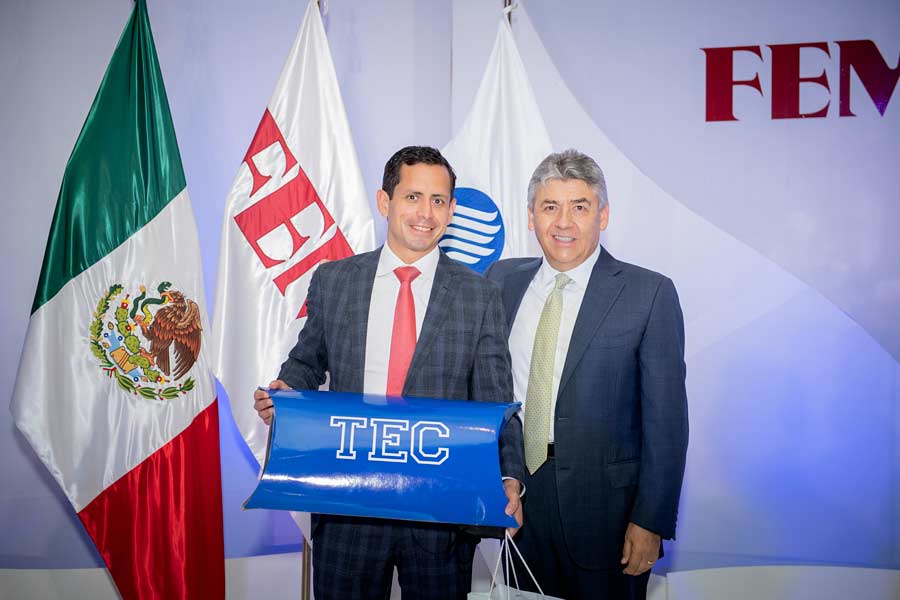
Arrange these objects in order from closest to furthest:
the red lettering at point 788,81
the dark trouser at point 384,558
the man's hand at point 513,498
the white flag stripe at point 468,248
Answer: the man's hand at point 513,498 → the dark trouser at point 384,558 → the white flag stripe at point 468,248 → the red lettering at point 788,81

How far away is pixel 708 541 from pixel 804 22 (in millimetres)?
2628

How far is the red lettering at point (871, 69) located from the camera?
345 centimetres

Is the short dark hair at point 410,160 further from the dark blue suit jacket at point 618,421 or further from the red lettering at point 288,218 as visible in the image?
the red lettering at point 288,218

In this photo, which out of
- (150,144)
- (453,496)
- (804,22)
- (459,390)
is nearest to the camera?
(453,496)

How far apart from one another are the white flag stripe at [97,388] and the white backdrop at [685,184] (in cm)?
68

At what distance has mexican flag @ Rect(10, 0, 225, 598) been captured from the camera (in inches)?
118

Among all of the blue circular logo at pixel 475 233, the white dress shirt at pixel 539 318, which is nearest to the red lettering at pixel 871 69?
the blue circular logo at pixel 475 233

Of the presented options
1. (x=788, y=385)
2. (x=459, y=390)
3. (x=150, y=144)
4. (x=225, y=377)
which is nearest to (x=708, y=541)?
(x=788, y=385)

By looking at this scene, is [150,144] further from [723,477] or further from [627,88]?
[723,477]

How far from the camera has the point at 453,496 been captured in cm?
182

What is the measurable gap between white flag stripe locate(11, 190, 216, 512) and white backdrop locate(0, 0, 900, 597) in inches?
27.0

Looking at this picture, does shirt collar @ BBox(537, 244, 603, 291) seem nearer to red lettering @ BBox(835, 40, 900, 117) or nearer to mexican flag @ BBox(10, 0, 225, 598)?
mexican flag @ BBox(10, 0, 225, 598)

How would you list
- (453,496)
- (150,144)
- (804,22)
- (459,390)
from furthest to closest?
(804,22) < (150,144) < (459,390) < (453,496)

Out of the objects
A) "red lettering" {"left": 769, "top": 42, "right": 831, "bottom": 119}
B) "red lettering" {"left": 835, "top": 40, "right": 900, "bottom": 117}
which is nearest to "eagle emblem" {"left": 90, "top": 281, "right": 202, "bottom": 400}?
"red lettering" {"left": 769, "top": 42, "right": 831, "bottom": 119}
